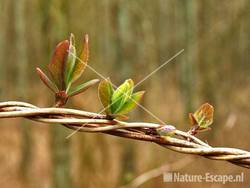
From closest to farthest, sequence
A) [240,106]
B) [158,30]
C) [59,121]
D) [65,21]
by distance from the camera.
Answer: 1. [59,121]
2. [65,21]
3. [158,30]
4. [240,106]

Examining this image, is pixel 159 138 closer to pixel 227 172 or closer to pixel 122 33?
pixel 122 33

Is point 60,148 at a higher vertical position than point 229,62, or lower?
lower

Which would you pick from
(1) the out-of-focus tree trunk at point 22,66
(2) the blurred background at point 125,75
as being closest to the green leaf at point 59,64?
(2) the blurred background at point 125,75

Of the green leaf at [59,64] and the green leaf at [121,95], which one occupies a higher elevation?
the green leaf at [59,64]

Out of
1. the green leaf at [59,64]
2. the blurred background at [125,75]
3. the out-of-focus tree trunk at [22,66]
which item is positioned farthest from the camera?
the out-of-focus tree trunk at [22,66]

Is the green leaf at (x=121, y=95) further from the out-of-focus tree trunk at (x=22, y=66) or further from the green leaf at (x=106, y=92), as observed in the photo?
the out-of-focus tree trunk at (x=22, y=66)

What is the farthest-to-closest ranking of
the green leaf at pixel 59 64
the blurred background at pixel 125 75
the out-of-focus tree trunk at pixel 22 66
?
the out-of-focus tree trunk at pixel 22 66
the blurred background at pixel 125 75
the green leaf at pixel 59 64

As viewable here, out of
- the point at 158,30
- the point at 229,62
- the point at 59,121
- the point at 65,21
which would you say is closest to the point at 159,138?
the point at 59,121
